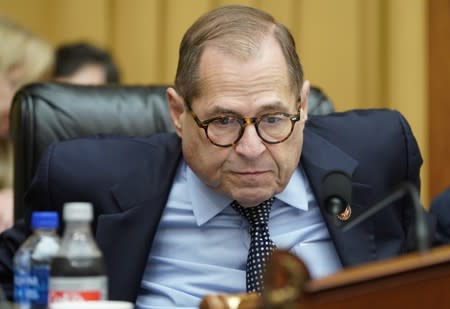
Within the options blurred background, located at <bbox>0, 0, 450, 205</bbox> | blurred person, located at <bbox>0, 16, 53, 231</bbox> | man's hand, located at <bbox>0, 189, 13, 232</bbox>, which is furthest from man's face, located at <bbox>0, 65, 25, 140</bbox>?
blurred background, located at <bbox>0, 0, 450, 205</bbox>

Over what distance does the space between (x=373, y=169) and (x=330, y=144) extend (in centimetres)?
12

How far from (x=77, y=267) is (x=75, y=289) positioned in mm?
63

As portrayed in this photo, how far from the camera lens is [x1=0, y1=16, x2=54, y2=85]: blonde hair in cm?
311

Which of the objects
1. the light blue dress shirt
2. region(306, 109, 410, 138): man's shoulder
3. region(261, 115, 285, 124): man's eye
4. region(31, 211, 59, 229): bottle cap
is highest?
region(261, 115, 285, 124): man's eye

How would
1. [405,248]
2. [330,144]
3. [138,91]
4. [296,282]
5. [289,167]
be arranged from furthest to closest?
[138,91] → [330,144] → [405,248] → [289,167] → [296,282]

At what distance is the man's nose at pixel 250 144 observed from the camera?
1.78 meters

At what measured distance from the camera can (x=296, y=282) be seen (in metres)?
1.04

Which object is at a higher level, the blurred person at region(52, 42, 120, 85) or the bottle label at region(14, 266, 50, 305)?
the blurred person at region(52, 42, 120, 85)

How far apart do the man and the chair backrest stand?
17 cm

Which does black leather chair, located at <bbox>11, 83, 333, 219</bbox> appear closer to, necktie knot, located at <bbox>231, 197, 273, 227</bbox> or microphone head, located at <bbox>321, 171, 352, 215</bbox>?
necktie knot, located at <bbox>231, 197, 273, 227</bbox>

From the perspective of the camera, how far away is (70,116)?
2.20m

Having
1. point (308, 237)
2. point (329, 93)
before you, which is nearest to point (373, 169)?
point (308, 237)

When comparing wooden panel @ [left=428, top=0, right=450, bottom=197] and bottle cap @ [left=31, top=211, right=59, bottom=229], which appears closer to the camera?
bottle cap @ [left=31, top=211, right=59, bottom=229]

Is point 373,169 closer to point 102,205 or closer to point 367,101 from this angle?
point 102,205
